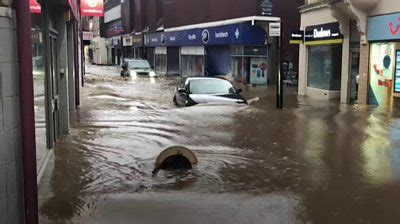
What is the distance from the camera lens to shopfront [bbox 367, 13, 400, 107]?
1708cm

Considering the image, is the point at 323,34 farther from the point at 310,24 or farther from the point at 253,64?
the point at 253,64

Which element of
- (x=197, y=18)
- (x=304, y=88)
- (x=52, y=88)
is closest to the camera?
(x=52, y=88)

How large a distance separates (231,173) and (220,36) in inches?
1097

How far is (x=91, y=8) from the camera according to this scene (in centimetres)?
2528

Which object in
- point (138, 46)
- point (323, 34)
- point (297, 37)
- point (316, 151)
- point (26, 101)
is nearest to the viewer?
point (26, 101)

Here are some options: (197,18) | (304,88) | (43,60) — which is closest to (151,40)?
(197,18)

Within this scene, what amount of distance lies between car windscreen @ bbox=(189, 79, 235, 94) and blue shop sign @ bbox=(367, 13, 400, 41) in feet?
16.1

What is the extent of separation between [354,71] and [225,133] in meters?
10.1

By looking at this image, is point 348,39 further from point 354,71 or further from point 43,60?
point 43,60

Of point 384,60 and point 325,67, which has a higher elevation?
point 384,60

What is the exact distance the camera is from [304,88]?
25344 millimetres

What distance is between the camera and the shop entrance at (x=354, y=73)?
798 inches

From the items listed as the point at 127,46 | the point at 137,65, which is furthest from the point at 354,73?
the point at 127,46

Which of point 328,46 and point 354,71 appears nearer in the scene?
point 354,71
